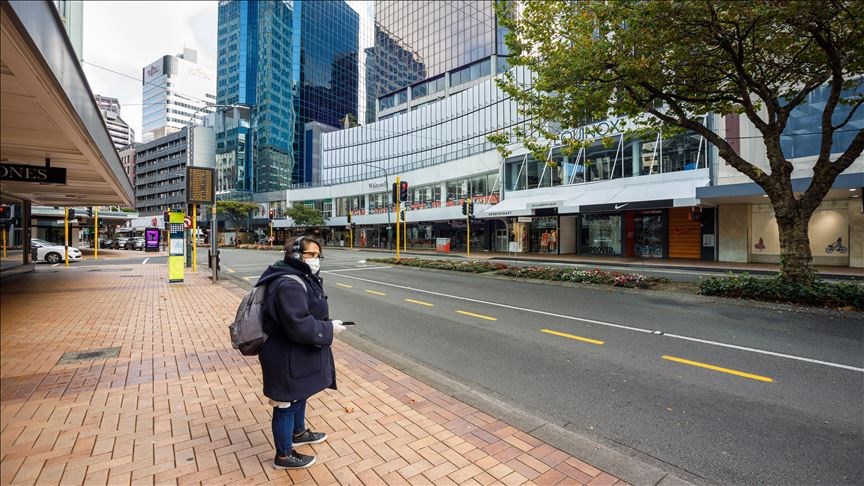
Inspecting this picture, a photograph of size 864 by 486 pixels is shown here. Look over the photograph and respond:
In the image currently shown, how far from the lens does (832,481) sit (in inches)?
124

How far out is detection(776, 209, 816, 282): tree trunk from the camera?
9938mm

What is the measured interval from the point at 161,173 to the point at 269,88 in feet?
114

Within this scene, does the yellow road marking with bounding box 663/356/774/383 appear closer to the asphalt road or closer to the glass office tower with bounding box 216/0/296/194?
the asphalt road

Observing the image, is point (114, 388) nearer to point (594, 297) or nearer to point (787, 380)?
point (787, 380)

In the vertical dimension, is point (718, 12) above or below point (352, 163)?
below

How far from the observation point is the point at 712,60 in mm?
10672

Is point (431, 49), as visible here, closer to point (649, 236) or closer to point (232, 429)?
point (649, 236)

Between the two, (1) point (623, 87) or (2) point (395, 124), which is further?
(2) point (395, 124)

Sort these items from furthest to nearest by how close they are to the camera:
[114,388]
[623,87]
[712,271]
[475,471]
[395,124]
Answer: [395,124] → [712,271] → [623,87] → [114,388] → [475,471]

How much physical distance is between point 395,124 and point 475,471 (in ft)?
185

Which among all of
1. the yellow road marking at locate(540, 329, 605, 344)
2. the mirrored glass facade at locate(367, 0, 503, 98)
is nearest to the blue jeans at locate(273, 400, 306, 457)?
the yellow road marking at locate(540, 329, 605, 344)

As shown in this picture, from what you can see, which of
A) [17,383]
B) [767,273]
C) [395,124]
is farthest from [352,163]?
[17,383]

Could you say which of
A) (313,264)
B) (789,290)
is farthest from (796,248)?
(313,264)

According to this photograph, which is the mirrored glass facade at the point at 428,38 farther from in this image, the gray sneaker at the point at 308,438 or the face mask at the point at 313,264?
the gray sneaker at the point at 308,438
